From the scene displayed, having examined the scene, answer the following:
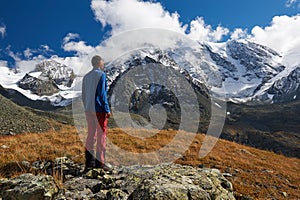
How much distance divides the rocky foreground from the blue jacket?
1.94m

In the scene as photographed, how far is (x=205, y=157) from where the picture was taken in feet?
49.4

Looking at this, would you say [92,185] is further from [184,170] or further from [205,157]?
[205,157]

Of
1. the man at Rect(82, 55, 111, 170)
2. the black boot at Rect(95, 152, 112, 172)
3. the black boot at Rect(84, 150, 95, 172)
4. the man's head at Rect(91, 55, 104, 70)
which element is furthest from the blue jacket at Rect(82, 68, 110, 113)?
the black boot at Rect(95, 152, 112, 172)

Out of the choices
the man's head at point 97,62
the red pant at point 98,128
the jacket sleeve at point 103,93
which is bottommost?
the red pant at point 98,128

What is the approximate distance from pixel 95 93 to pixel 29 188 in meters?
3.57

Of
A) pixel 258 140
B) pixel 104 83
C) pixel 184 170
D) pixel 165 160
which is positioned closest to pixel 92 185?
pixel 184 170

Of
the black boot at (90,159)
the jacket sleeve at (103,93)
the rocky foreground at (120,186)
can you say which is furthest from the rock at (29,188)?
the jacket sleeve at (103,93)

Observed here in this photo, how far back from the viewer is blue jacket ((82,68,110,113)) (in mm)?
9117

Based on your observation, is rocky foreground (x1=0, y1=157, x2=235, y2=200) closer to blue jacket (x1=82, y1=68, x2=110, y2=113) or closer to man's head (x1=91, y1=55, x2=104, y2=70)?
blue jacket (x1=82, y1=68, x2=110, y2=113)

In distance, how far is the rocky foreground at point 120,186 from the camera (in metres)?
6.15

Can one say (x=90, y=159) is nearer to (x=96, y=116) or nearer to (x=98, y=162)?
(x=98, y=162)

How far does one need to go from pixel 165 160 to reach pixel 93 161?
491cm

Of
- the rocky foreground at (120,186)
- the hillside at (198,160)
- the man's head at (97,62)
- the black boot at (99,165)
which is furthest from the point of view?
the hillside at (198,160)

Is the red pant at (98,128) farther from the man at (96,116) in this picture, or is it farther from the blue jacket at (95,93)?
the blue jacket at (95,93)
